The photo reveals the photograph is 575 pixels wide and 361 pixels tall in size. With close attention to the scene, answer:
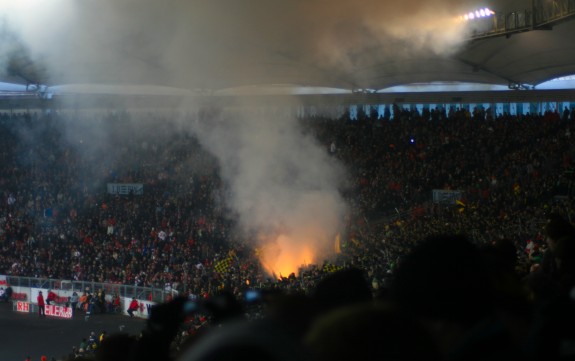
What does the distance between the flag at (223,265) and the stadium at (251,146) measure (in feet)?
0.40

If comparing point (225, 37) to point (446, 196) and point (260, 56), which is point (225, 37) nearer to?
point (260, 56)

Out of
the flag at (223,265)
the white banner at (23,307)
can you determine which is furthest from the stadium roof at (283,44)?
the white banner at (23,307)

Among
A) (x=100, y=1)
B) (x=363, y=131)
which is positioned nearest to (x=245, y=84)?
(x=363, y=131)

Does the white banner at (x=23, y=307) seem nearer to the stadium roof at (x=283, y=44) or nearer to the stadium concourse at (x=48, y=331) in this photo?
the stadium concourse at (x=48, y=331)

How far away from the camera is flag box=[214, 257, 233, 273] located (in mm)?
15552

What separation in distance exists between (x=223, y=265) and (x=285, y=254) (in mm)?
2513

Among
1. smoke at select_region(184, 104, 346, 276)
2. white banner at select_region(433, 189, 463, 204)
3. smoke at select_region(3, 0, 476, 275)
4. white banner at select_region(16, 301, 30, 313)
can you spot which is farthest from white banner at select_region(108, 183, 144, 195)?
white banner at select_region(433, 189, 463, 204)

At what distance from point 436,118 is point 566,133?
3.76 meters

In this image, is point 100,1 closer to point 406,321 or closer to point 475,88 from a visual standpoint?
point 406,321

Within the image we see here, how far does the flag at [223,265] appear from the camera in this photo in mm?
15552

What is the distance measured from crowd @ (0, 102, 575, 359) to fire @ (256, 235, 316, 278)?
0.47 m

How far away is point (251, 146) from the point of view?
66.2ft

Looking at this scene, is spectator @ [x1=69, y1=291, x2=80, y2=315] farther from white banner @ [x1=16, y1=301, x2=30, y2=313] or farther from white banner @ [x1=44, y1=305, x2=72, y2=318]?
white banner @ [x1=16, y1=301, x2=30, y2=313]

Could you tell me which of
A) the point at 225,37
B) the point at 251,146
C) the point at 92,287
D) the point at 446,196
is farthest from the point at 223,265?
the point at 251,146
